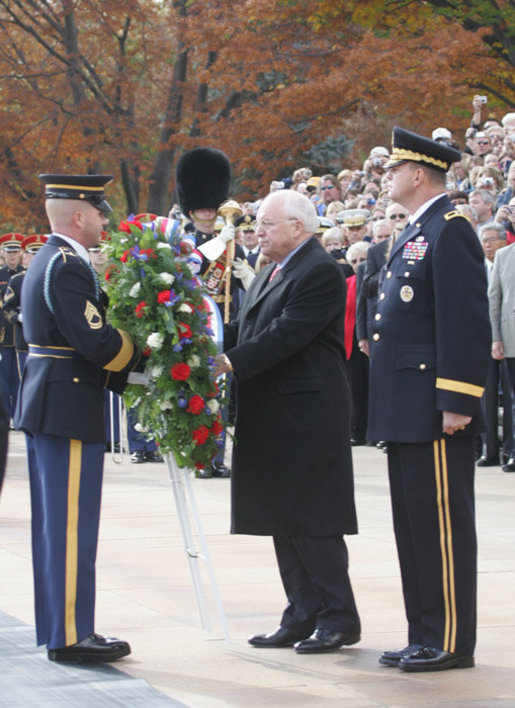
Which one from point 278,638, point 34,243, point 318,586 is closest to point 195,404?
point 318,586

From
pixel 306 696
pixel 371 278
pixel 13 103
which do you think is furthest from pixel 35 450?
pixel 13 103

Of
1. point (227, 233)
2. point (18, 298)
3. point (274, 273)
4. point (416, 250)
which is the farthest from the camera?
point (18, 298)

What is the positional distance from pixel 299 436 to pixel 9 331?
12.1 meters

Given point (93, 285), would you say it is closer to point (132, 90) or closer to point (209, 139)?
point (209, 139)

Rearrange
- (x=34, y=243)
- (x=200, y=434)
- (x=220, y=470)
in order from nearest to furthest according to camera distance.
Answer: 1. (x=200, y=434)
2. (x=220, y=470)
3. (x=34, y=243)

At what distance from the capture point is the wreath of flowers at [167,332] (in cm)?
557

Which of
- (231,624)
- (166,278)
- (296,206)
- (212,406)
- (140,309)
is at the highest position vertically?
(296,206)

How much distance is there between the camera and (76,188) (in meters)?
5.63

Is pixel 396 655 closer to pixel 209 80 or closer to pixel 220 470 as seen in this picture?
pixel 220 470

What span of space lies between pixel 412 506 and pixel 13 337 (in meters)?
12.4

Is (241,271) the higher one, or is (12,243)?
(12,243)

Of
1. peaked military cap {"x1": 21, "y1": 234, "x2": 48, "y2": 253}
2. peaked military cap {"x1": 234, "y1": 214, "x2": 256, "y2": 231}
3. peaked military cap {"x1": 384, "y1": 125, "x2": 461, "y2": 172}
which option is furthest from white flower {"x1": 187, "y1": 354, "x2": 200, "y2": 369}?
peaked military cap {"x1": 21, "y1": 234, "x2": 48, "y2": 253}

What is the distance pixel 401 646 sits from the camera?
18.8 ft

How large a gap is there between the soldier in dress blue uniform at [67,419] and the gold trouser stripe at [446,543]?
1.31 m
